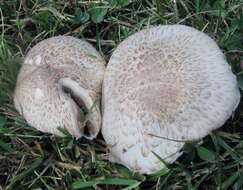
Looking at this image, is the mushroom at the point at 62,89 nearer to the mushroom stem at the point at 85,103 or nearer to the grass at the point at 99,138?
the mushroom stem at the point at 85,103

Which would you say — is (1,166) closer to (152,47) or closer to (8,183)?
(8,183)

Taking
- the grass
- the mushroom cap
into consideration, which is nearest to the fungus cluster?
the mushroom cap

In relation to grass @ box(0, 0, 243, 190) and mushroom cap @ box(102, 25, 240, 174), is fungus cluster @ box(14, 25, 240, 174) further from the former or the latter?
grass @ box(0, 0, 243, 190)

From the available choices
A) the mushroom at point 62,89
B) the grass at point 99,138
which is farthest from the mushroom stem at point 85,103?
the grass at point 99,138

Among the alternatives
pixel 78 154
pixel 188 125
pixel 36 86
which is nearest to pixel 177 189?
pixel 188 125

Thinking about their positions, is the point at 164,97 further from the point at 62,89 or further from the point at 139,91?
the point at 62,89

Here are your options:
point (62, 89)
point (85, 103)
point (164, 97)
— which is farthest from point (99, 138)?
point (164, 97)
